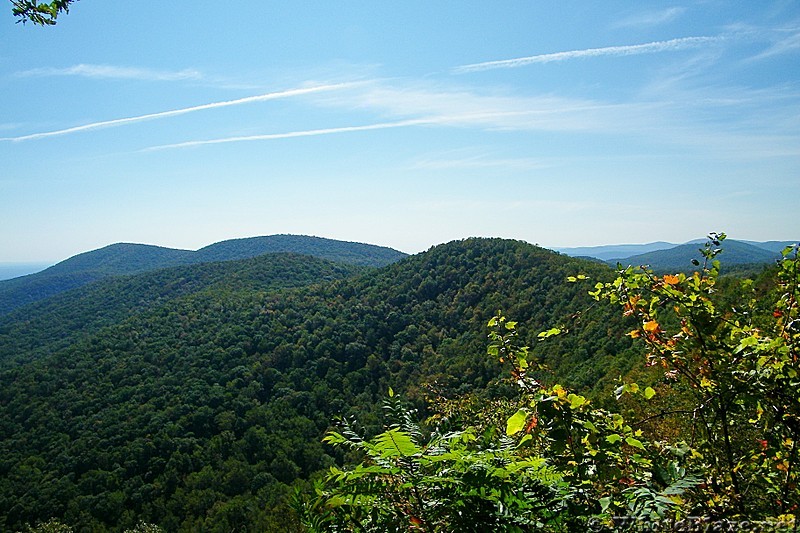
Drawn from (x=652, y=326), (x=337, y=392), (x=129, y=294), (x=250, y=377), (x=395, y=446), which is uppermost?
(x=652, y=326)

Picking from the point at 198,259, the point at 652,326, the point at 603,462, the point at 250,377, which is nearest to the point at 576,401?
the point at 603,462

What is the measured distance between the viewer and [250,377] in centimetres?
5638

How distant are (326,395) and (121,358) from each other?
2960 centimetres

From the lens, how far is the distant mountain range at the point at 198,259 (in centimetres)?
16838

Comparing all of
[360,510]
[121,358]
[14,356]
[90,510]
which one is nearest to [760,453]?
[360,510]

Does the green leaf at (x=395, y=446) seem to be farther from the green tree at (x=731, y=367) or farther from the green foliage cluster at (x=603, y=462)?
the green tree at (x=731, y=367)

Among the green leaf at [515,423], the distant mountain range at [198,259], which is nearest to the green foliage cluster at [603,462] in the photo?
the green leaf at [515,423]

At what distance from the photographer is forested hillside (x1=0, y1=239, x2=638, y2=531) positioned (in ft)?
126

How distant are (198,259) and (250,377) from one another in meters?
144

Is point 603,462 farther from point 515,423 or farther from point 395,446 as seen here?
point 395,446

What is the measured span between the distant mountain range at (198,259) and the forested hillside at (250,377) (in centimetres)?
8847

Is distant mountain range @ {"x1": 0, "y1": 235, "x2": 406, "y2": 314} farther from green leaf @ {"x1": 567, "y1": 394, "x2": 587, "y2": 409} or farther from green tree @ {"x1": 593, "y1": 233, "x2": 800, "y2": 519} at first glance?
green leaf @ {"x1": 567, "y1": 394, "x2": 587, "y2": 409}

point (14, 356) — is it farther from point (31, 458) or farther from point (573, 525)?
point (573, 525)

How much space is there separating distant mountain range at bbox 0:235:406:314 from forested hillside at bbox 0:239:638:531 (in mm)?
88468
